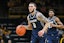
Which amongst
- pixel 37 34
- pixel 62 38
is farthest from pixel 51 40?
pixel 62 38

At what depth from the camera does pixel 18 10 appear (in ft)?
49.5

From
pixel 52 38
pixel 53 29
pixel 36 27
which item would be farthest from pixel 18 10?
pixel 36 27

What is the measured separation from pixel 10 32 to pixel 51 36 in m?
3.80

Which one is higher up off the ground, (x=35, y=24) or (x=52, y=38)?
(x=35, y=24)

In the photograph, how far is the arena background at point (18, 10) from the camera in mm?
14977

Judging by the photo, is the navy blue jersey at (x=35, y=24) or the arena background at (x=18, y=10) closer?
the navy blue jersey at (x=35, y=24)

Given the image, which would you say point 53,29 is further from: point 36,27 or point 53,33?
point 36,27

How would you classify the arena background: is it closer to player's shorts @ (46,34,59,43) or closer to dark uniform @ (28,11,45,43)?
player's shorts @ (46,34,59,43)

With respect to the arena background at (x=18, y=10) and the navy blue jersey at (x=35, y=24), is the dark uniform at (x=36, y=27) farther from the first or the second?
the arena background at (x=18, y=10)

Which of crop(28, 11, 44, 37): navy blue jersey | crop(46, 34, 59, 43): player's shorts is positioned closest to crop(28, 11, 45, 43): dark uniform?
crop(28, 11, 44, 37): navy blue jersey

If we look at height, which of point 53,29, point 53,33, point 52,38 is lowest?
point 52,38

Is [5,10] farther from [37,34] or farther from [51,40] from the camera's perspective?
[37,34]

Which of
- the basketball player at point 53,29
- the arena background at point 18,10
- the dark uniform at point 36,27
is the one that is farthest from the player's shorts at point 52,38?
the arena background at point 18,10

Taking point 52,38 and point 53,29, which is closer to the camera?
point 52,38
